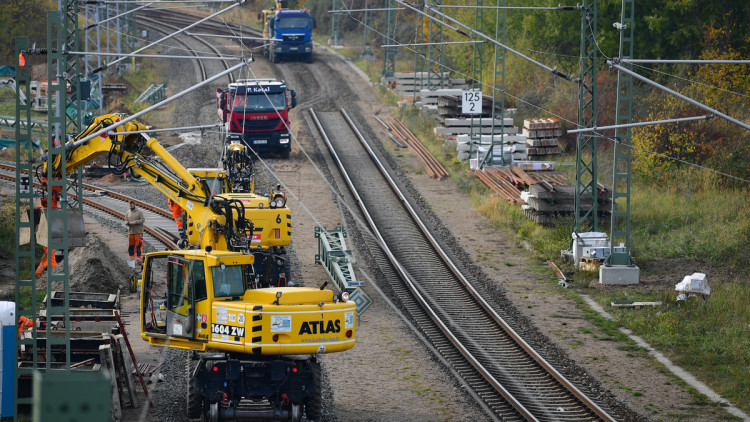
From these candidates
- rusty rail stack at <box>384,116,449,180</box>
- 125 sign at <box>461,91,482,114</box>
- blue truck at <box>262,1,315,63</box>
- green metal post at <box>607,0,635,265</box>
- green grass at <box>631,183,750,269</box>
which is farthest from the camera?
blue truck at <box>262,1,315,63</box>

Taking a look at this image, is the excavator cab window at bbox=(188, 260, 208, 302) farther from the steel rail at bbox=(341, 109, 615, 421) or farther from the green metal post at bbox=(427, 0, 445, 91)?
the green metal post at bbox=(427, 0, 445, 91)

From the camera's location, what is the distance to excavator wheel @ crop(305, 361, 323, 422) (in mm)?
14953

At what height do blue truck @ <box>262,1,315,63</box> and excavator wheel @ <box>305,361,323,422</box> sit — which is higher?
blue truck @ <box>262,1,315,63</box>

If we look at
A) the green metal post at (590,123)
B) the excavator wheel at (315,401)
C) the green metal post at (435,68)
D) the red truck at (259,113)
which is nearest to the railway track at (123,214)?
the red truck at (259,113)

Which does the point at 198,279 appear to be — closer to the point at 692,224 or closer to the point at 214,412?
the point at 214,412

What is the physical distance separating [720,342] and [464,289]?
274 inches

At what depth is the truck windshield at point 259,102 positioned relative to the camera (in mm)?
38203

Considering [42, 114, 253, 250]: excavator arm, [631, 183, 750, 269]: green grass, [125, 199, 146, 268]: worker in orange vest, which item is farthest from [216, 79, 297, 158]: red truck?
[42, 114, 253, 250]: excavator arm

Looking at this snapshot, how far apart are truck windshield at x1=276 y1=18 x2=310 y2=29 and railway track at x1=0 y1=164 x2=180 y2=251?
76.5 feet

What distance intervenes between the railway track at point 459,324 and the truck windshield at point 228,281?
4.88 meters

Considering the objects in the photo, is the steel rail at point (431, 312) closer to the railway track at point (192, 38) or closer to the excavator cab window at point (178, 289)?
the excavator cab window at point (178, 289)

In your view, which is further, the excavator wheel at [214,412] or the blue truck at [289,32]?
the blue truck at [289,32]

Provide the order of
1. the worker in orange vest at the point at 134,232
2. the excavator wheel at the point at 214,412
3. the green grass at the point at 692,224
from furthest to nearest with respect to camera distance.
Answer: the green grass at the point at 692,224
the worker in orange vest at the point at 134,232
the excavator wheel at the point at 214,412

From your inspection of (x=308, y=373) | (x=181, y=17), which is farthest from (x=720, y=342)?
(x=181, y=17)
